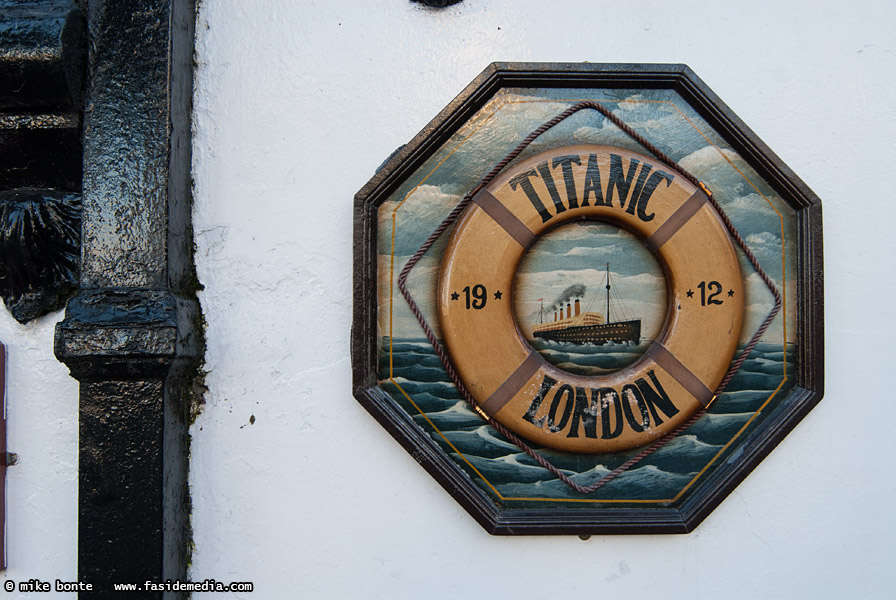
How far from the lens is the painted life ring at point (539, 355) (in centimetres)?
113

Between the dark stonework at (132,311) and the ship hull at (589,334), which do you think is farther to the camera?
the ship hull at (589,334)

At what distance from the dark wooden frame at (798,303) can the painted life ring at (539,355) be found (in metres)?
0.14

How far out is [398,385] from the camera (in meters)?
1.16

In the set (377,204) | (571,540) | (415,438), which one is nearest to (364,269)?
(377,204)

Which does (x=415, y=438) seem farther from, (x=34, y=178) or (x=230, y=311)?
(x=34, y=178)

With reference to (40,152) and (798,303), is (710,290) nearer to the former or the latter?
(798,303)

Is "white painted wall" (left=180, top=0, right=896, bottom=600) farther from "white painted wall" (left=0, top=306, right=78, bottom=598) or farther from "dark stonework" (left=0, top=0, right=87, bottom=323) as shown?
"dark stonework" (left=0, top=0, right=87, bottom=323)

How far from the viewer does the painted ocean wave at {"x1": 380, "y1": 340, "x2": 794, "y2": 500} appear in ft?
3.79

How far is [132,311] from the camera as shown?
1038 millimetres

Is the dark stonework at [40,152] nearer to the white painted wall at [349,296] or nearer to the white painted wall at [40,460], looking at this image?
the white painted wall at [40,460]

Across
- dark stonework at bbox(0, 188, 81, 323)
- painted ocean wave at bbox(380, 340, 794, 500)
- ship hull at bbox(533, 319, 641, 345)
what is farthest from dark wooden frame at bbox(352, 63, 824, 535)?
dark stonework at bbox(0, 188, 81, 323)

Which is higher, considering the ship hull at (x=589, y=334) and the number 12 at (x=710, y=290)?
the number 12 at (x=710, y=290)

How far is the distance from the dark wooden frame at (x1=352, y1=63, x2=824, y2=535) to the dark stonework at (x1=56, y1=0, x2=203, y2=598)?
0.36 metres

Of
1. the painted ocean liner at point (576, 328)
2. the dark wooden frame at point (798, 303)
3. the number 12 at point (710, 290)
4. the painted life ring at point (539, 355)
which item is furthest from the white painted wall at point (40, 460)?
the number 12 at point (710, 290)
